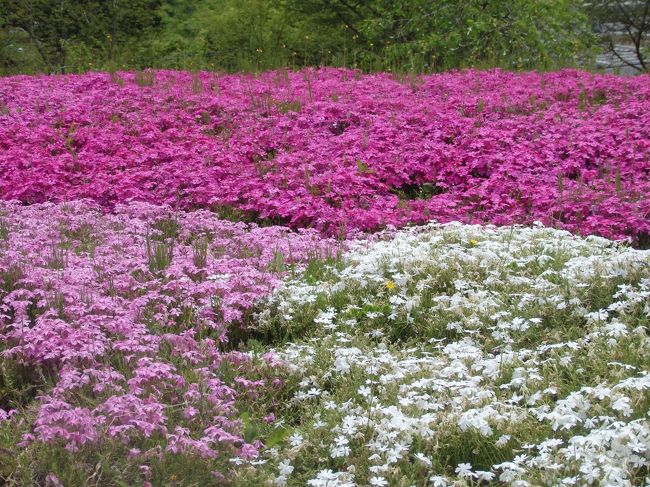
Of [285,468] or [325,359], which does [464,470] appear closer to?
[285,468]

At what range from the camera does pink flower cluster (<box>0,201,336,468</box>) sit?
3.23m

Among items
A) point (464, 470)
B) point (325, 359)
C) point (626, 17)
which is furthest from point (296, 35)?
point (464, 470)

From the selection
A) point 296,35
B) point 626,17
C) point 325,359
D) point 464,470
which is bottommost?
point 325,359

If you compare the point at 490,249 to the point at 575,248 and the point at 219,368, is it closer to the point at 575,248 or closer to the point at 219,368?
the point at 575,248

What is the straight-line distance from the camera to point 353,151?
782 centimetres

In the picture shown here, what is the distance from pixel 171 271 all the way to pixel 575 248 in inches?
115

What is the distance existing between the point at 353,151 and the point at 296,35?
9.36m

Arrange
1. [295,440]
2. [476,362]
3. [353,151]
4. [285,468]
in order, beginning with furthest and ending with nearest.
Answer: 1. [353,151]
2. [476,362]
3. [295,440]
4. [285,468]

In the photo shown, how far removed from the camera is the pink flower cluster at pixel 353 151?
6.90 m

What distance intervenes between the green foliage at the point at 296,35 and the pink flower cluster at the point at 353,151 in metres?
2.78

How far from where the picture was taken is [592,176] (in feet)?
23.9

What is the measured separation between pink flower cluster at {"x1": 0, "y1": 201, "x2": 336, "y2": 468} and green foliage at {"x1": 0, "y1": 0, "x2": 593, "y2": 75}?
6.55 meters

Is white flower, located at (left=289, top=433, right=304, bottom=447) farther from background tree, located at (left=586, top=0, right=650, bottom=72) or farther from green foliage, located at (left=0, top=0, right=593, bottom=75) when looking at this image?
background tree, located at (left=586, top=0, right=650, bottom=72)

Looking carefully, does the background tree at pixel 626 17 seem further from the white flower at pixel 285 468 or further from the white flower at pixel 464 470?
the white flower at pixel 285 468
